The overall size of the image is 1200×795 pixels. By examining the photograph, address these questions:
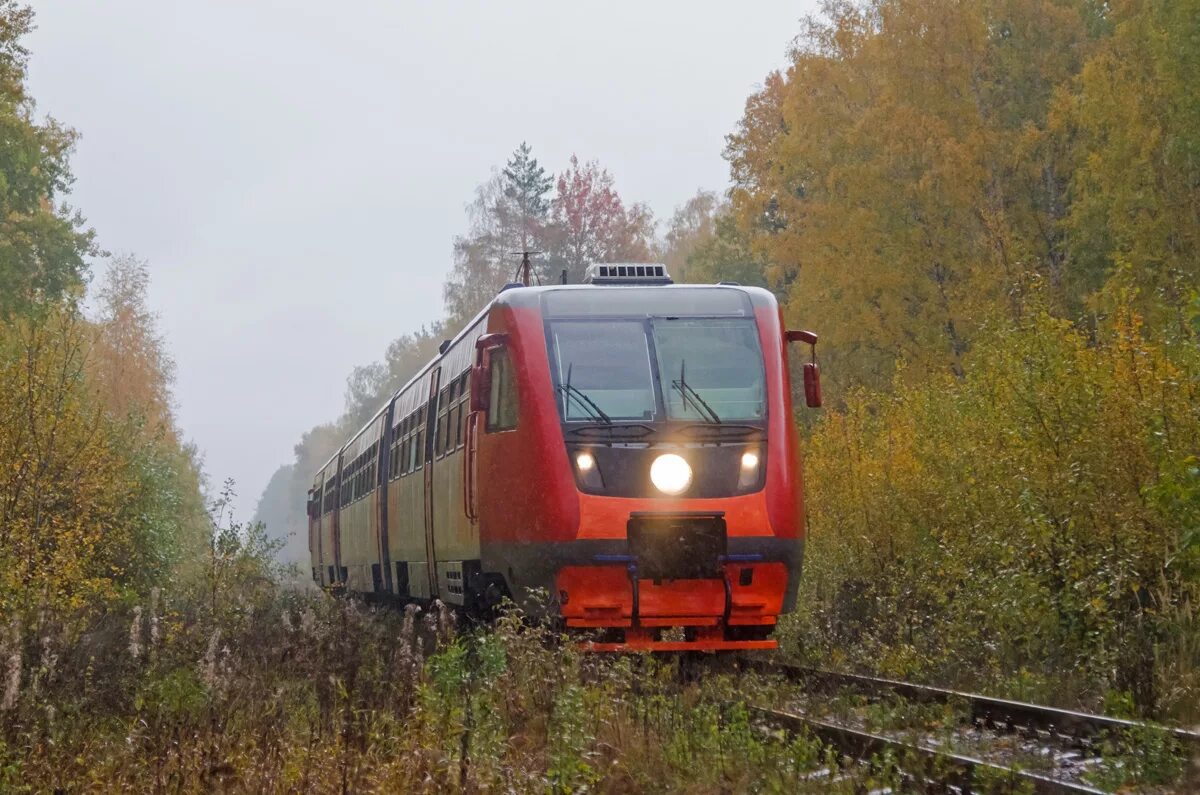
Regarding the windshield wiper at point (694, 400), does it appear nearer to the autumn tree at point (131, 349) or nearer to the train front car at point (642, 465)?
the train front car at point (642, 465)

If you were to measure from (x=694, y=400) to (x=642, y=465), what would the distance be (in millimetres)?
680

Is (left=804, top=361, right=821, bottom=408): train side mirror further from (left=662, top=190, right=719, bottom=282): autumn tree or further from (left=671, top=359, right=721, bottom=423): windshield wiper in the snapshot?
(left=662, top=190, right=719, bottom=282): autumn tree

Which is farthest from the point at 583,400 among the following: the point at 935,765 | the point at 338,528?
the point at 338,528

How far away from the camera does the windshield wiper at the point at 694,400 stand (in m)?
11.0

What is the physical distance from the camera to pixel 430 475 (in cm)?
1466

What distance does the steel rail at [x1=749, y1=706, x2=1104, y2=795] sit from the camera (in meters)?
6.11

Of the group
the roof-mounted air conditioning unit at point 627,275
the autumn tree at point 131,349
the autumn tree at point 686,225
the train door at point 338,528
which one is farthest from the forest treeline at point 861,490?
the autumn tree at point 686,225

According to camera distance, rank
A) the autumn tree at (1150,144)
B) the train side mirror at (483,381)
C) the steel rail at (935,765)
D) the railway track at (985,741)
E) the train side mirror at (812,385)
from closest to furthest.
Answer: the steel rail at (935,765), the railway track at (985,741), the train side mirror at (812,385), the train side mirror at (483,381), the autumn tree at (1150,144)

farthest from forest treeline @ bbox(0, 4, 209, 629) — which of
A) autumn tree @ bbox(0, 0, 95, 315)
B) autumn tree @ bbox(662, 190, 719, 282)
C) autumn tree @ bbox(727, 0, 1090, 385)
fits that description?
autumn tree @ bbox(662, 190, 719, 282)

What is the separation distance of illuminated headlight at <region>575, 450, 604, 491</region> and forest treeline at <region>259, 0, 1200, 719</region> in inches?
109

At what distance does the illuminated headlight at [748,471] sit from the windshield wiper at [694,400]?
0.33m

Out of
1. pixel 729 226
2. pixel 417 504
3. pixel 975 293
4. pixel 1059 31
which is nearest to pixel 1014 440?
pixel 417 504

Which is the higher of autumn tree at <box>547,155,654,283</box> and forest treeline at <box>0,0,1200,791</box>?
autumn tree at <box>547,155,654,283</box>

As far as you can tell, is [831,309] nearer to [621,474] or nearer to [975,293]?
[975,293]
